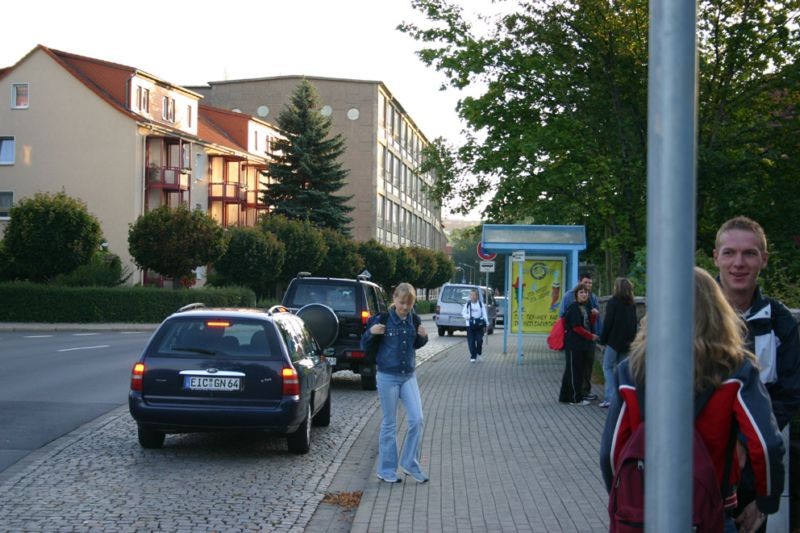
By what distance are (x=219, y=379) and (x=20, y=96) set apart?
49457 mm

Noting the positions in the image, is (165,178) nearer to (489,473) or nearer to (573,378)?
(573,378)

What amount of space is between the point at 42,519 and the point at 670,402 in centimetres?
588

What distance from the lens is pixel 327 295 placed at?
17.9 meters

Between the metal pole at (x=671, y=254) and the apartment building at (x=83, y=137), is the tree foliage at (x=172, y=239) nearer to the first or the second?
the apartment building at (x=83, y=137)

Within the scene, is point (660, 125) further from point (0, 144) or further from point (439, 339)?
point (0, 144)

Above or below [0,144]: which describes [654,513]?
below

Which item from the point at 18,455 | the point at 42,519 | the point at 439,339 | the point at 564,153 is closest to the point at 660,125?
the point at 42,519

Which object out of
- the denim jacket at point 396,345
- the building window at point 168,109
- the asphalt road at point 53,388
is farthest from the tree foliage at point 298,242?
the denim jacket at point 396,345

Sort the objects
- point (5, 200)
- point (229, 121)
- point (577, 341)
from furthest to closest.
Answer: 1. point (229, 121)
2. point (5, 200)
3. point (577, 341)

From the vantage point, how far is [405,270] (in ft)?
271

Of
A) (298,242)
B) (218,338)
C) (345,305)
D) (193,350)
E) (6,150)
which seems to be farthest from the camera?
(298,242)

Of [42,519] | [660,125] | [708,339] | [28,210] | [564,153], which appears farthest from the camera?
[28,210]

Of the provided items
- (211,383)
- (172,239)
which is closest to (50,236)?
(172,239)

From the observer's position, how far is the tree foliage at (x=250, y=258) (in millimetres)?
51969
